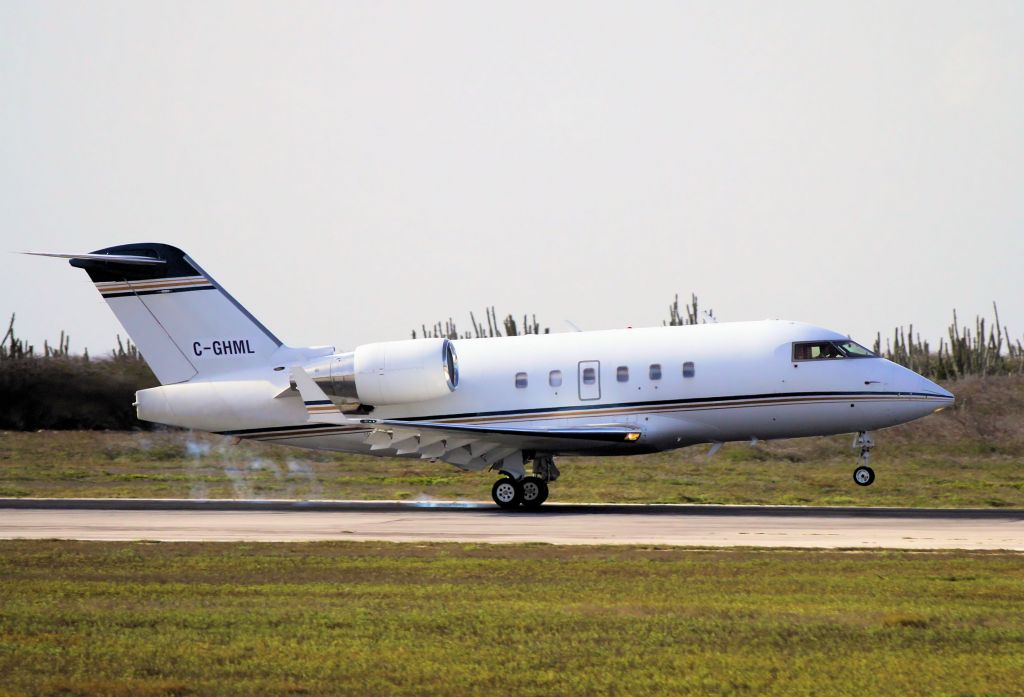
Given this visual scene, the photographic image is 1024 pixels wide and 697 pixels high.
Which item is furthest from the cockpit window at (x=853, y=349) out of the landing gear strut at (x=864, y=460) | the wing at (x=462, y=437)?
the wing at (x=462, y=437)

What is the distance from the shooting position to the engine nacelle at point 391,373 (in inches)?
1180

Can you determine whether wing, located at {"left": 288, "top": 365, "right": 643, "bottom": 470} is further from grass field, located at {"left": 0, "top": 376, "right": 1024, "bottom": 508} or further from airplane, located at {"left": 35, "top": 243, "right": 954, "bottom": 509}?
grass field, located at {"left": 0, "top": 376, "right": 1024, "bottom": 508}

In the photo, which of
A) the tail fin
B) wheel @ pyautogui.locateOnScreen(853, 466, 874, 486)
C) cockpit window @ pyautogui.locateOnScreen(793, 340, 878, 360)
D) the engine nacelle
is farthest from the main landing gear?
wheel @ pyautogui.locateOnScreen(853, 466, 874, 486)

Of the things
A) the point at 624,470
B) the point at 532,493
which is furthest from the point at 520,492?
the point at 624,470

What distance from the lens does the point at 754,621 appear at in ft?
43.7

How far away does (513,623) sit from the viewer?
13281 mm

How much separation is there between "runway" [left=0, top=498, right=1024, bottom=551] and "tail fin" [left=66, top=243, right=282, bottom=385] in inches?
137

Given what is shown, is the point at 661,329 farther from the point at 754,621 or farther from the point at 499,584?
the point at 754,621

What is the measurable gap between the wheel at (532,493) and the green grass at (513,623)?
9.77 metres

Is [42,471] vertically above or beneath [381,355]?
beneath

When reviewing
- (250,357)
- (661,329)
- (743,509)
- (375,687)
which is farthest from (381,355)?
(375,687)

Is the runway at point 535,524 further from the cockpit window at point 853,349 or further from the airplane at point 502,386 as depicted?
the cockpit window at point 853,349

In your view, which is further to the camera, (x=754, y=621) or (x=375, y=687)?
(x=754, y=621)

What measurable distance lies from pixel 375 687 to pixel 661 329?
66.4 ft
